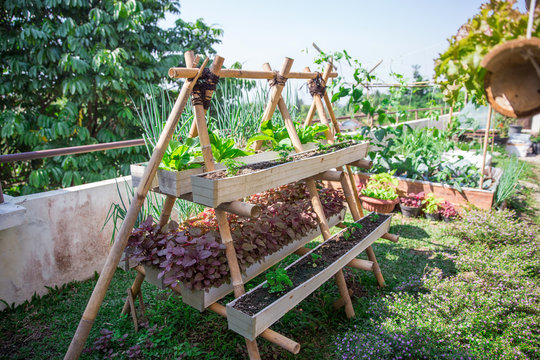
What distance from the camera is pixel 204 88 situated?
168cm

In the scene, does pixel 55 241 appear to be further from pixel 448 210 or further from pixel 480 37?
pixel 448 210

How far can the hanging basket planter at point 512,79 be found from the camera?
0.73 m

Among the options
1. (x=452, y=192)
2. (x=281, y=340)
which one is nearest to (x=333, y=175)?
(x=281, y=340)

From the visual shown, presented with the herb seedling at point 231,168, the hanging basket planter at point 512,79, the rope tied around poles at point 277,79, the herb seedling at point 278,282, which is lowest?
the herb seedling at point 278,282

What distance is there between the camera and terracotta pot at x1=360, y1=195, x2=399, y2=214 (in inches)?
148

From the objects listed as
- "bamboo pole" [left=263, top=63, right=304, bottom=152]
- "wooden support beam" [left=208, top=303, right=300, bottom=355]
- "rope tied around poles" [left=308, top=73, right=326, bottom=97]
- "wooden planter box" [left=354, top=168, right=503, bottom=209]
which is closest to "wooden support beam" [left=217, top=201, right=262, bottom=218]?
"wooden support beam" [left=208, top=303, right=300, bottom=355]

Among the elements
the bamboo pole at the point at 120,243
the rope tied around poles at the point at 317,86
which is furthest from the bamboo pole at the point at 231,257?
the rope tied around poles at the point at 317,86

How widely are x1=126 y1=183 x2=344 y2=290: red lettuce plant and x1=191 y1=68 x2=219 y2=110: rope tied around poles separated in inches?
27.1

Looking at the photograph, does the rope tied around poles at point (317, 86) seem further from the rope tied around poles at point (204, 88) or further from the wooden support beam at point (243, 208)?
the wooden support beam at point (243, 208)

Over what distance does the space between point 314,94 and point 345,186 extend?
781 millimetres

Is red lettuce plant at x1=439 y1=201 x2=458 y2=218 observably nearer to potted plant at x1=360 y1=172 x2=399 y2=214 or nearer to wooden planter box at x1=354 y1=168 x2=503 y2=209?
wooden planter box at x1=354 y1=168 x2=503 y2=209

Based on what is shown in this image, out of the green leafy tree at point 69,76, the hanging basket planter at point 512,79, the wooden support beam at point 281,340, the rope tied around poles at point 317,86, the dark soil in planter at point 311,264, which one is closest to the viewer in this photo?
the hanging basket planter at point 512,79

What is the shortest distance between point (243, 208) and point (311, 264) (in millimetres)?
683

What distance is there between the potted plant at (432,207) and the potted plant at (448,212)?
1.7 inches
